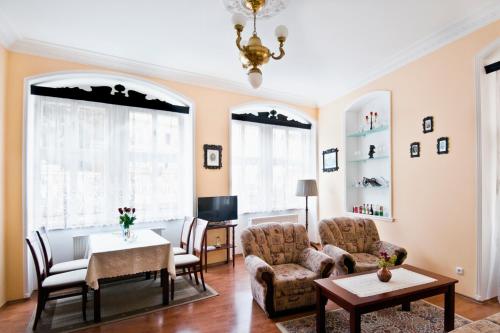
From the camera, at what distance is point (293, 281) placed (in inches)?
112

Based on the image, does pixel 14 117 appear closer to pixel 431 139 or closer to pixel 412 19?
pixel 412 19

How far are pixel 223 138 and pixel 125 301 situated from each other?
2887 millimetres

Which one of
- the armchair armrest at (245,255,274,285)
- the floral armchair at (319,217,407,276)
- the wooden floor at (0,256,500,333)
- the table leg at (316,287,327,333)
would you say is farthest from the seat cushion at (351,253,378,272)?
the armchair armrest at (245,255,274,285)

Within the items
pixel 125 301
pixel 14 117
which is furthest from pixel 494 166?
pixel 14 117

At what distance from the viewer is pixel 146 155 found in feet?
14.3

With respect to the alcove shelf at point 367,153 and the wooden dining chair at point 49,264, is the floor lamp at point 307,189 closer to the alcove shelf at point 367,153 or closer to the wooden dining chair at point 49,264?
the alcove shelf at point 367,153

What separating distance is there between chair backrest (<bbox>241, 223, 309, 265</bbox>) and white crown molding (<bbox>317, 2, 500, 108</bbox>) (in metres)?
2.81

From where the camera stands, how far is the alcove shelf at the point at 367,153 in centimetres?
445

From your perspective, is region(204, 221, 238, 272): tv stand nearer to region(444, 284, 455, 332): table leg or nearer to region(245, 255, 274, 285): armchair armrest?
region(245, 255, 274, 285): armchair armrest

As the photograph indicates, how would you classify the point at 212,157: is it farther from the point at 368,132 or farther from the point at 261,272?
the point at 368,132

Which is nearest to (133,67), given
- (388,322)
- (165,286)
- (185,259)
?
(185,259)

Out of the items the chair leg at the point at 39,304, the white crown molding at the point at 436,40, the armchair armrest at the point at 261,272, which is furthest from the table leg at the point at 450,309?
the chair leg at the point at 39,304

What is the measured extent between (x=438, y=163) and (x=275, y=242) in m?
2.32

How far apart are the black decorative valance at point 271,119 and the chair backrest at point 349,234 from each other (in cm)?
249
